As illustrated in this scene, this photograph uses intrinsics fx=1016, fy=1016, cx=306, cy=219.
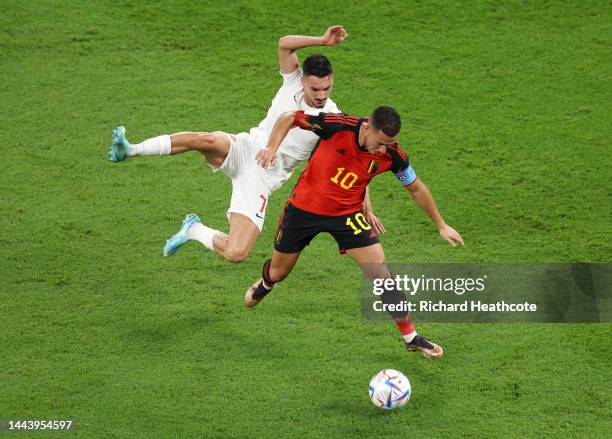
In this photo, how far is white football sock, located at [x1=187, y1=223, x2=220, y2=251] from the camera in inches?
337

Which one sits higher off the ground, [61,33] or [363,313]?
Answer: [61,33]

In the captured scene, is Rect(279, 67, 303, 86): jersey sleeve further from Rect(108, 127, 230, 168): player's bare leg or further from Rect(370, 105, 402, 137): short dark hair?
Rect(370, 105, 402, 137): short dark hair

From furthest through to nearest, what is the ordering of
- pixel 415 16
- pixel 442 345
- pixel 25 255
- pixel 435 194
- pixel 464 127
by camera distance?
pixel 415 16 → pixel 464 127 → pixel 435 194 → pixel 25 255 → pixel 442 345

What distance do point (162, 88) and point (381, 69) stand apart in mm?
2595

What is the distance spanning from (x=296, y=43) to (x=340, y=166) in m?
1.34

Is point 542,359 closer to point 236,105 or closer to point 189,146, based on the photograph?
point 189,146

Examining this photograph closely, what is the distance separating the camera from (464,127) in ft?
36.8

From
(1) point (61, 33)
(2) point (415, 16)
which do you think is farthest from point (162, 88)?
(2) point (415, 16)

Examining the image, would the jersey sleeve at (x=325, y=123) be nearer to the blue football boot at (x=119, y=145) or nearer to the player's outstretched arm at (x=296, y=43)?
the player's outstretched arm at (x=296, y=43)

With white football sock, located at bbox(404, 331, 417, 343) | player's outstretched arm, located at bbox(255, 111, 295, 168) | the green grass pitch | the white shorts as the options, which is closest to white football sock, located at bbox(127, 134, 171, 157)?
the white shorts

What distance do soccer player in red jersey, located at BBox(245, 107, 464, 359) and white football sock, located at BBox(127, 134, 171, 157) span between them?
928mm

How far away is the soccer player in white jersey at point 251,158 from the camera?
8.37 m

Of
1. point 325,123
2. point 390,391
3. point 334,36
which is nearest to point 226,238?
point 325,123

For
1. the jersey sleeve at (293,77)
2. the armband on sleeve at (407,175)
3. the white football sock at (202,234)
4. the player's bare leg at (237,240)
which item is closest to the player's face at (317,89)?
the jersey sleeve at (293,77)
